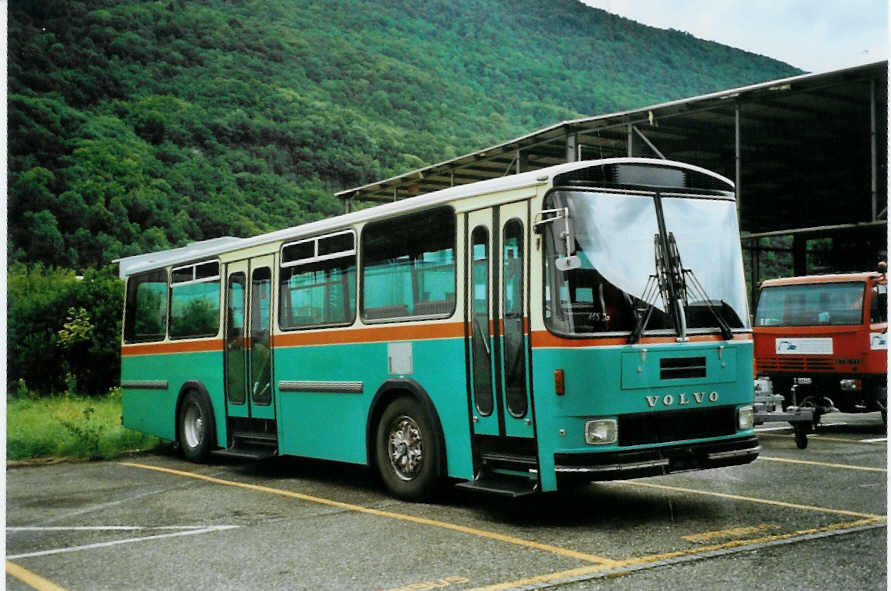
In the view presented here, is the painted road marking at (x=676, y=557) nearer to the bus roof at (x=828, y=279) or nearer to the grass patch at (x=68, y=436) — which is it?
the bus roof at (x=828, y=279)

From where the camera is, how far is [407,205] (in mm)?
9266

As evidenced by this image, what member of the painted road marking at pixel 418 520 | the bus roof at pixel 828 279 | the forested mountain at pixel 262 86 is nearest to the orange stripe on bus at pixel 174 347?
the painted road marking at pixel 418 520

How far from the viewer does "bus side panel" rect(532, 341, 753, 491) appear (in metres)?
7.41

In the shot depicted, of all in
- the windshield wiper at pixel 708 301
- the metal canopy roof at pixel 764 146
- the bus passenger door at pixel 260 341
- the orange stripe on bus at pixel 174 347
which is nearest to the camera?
the windshield wiper at pixel 708 301

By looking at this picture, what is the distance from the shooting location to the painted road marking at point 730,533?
7.05 m

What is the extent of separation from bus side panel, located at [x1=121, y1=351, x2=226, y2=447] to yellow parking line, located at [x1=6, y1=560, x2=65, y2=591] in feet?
18.7

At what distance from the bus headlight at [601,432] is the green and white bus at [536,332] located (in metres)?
0.01

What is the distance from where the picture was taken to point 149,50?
938 inches

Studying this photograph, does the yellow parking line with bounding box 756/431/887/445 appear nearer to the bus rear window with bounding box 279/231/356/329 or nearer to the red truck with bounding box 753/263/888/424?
the red truck with bounding box 753/263/888/424

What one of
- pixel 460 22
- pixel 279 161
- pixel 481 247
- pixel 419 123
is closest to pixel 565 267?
pixel 481 247

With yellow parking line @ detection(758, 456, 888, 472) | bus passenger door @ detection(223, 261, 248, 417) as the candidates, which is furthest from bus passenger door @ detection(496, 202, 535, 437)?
bus passenger door @ detection(223, 261, 248, 417)

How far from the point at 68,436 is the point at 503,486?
8720 millimetres

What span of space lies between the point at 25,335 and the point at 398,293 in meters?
16.5

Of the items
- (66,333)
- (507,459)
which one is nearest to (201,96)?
(66,333)
